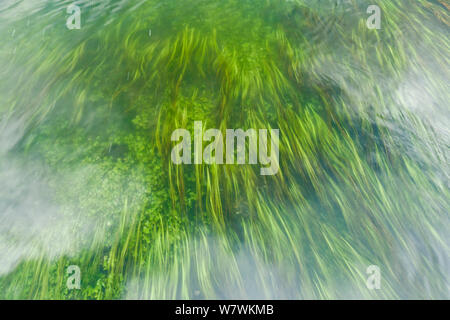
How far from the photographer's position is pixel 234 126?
1.90 metres

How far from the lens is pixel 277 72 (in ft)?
6.92

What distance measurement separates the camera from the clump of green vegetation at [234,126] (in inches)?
59.6

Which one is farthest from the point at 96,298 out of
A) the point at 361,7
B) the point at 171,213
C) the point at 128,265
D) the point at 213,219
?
the point at 361,7

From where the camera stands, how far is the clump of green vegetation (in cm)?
151

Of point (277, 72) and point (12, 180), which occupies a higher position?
point (277, 72)

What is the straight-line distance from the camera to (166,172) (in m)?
1.77

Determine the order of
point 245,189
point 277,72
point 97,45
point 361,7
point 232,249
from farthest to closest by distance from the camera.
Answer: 1. point 361,7
2. point 97,45
3. point 277,72
4. point 245,189
5. point 232,249

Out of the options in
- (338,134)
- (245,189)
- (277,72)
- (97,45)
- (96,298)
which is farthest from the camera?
(97,45)
